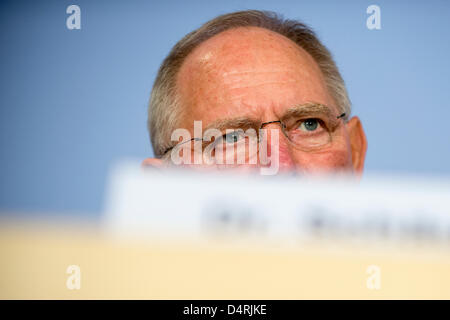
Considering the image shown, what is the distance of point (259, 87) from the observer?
162cm

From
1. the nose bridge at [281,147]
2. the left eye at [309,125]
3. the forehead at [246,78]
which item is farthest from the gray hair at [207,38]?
the nose bridge at [281,147]

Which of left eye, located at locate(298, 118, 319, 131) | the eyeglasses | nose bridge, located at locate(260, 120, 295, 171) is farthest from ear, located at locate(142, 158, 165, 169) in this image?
left eye, located at locate(298, 118, 319, 131)

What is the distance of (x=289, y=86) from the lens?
1635 millimetres

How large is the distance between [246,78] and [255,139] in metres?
0.19

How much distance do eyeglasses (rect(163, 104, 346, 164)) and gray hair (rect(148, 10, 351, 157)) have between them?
12 centimetres

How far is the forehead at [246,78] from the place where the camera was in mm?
1606

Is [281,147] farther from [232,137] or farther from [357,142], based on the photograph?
[357,142]

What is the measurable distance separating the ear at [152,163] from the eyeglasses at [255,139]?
2.0 inches

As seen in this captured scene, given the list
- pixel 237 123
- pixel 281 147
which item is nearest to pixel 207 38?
pixel 237 123

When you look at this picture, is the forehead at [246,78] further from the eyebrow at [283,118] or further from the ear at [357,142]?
the ear at [357,142]
